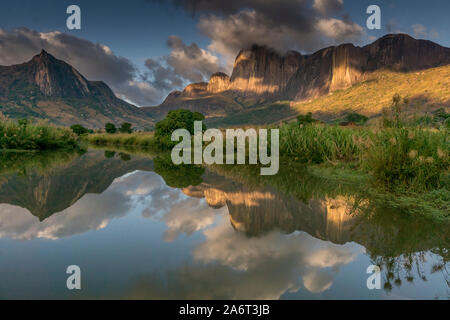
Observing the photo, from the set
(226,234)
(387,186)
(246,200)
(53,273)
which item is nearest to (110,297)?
(53,273)

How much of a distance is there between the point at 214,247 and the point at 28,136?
20268 millimetres

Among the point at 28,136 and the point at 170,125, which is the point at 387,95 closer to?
the point at 170,125

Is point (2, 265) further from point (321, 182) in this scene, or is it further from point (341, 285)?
point (321, 182)

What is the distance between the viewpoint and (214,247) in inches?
121

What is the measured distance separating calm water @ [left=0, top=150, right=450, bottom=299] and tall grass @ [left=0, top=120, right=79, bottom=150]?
14.7 metres

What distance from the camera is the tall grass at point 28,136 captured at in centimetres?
1720

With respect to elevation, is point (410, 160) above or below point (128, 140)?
below

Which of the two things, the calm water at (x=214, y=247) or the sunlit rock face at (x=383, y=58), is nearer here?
the calm water at (x=214, y=247)

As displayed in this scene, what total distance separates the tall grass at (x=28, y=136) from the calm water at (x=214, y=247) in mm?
14673

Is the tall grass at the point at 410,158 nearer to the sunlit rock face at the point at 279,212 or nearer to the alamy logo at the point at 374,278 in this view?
the sunlit rock face at the point at 279,212

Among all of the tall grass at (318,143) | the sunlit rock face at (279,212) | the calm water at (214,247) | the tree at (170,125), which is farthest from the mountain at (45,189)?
the tree at (170,125)

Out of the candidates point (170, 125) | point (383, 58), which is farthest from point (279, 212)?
point (383, 58)

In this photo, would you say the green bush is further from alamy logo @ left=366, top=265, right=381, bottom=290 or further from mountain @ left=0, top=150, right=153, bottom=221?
mountain @ left=0, top=150, right=153, bottom=221

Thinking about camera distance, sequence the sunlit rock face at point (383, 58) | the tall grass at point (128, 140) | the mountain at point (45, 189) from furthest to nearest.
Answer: the sunlit rock face at point (383, 58) → the tall grass at point (128, 140) → the mountain at point (45, 189)
